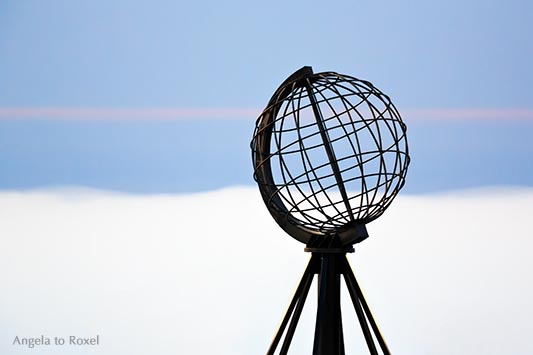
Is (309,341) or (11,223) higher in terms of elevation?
(11,223)

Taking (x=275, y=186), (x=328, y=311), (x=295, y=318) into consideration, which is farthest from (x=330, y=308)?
(x=275, y=186)

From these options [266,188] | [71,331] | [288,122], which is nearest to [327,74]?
[266,188]

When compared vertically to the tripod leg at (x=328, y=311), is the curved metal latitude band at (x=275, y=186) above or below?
above

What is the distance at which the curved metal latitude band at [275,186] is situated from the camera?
2.68 meters

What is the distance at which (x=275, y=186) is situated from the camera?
2807mm

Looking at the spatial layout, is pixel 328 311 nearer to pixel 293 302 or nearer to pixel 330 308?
pixel 330 308

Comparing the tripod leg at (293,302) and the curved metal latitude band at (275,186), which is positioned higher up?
the curved metal latitude band at (275,186)

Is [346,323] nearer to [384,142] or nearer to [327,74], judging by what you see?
[384,142]

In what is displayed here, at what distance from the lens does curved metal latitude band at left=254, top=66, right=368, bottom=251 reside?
2676mm

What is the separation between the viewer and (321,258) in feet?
9.13

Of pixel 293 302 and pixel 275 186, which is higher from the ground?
pixel 275 186

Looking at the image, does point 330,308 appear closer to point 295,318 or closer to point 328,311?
point 328,311

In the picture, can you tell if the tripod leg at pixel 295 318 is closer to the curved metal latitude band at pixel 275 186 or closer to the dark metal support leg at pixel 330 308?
the dark metal support leg at pixel 330 308

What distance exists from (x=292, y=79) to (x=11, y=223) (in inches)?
69.2
